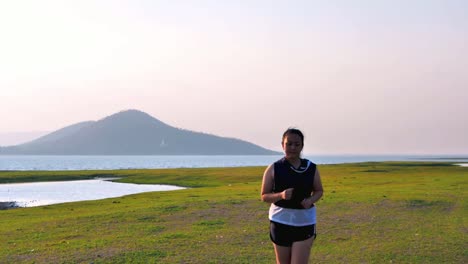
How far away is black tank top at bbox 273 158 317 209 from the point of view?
8.62 metres

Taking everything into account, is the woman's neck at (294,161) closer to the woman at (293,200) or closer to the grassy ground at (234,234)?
the woman at (293,200)

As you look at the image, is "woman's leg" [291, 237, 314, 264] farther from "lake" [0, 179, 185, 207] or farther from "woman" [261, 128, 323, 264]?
"lake" [0, 179, 185, 207]

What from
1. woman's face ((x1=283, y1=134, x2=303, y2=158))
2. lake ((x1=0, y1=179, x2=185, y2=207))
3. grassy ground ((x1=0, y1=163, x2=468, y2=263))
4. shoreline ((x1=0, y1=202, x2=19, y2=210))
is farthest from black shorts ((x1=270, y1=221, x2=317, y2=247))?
lake ((x1=0, y1=179, x2=185, y2=207))

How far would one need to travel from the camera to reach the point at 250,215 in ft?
91.5

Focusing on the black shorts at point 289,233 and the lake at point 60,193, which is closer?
the black shorts at point 289,233

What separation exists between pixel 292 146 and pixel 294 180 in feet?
1.76

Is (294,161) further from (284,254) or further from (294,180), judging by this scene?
(284,254)

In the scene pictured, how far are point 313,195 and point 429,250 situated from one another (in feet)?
39.5

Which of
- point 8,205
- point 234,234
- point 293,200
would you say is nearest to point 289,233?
point 293,200

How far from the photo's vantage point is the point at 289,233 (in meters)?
8.73

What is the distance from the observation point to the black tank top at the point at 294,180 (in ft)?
28.3

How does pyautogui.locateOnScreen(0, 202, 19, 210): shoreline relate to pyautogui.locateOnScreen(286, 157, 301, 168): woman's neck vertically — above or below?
below

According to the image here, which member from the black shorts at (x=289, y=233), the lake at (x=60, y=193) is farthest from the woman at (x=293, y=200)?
the lake at (x=60, y=193)

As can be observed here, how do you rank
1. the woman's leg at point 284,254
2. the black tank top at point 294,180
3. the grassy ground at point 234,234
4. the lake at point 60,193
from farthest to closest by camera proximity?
the lake at point 60,193, the grassy ground at point 234,234, the woman's leg at point 284,254, the black tank top at point 294,180
